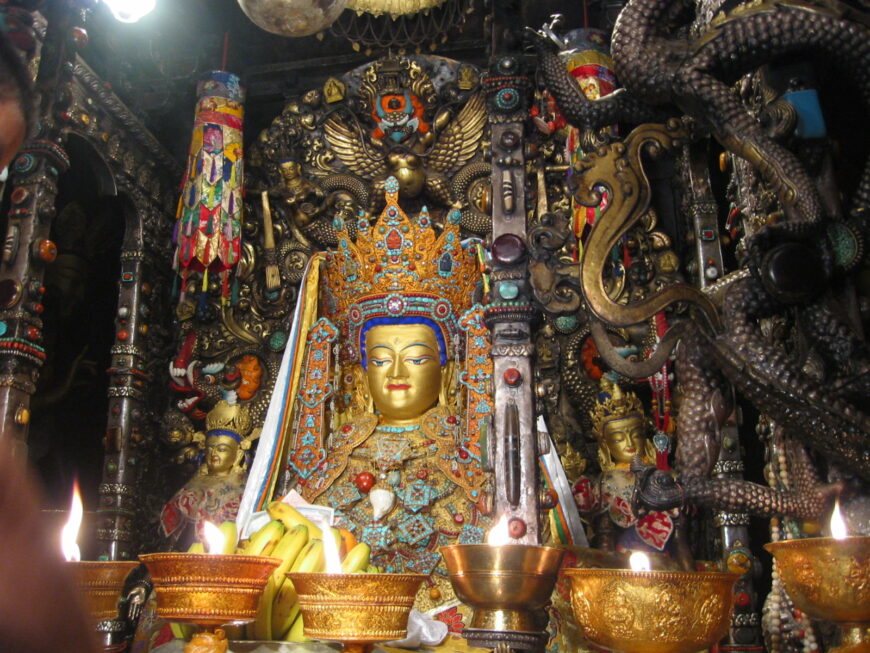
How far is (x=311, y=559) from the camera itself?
111 inches

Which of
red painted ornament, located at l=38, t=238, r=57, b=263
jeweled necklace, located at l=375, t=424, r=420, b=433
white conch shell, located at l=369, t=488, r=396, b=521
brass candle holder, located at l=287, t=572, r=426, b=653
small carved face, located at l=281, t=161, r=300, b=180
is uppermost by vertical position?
small carved face, located at l=281, t=161, r=300, b=180

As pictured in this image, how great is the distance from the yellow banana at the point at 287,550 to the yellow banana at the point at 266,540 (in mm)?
21

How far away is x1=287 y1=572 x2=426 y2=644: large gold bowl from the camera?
1791 mm

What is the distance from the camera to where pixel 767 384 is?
2.10m

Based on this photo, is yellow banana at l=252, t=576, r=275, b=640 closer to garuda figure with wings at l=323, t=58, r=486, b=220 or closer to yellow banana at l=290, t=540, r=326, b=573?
yellow banana at l=290, t=540, r=326, b=573

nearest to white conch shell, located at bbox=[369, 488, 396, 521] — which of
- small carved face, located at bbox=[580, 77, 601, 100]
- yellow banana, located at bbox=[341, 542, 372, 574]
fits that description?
yellow banana, located at bbox=[341, 542, 372, 574]

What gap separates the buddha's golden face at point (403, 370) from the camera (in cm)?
483

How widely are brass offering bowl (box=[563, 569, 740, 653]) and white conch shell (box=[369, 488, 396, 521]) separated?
110 inches

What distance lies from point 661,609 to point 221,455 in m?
3.47

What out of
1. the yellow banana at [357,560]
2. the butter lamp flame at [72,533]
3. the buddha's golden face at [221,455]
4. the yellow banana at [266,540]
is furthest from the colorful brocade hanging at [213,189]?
the butter lamp flame at [72,533]

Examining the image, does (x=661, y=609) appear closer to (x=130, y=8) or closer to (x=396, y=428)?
(x=396, y=428)

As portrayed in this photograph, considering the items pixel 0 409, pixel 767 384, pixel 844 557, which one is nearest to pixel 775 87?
pixel 767 384

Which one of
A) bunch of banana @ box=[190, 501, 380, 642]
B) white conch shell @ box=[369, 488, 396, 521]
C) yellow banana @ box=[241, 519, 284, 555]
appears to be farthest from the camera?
white conch shell @ box=[369, 488, 396, 521]

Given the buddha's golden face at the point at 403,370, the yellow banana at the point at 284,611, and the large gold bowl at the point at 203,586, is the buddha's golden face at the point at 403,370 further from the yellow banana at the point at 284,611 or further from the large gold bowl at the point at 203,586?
the large gold bowl at the point at 203,586
